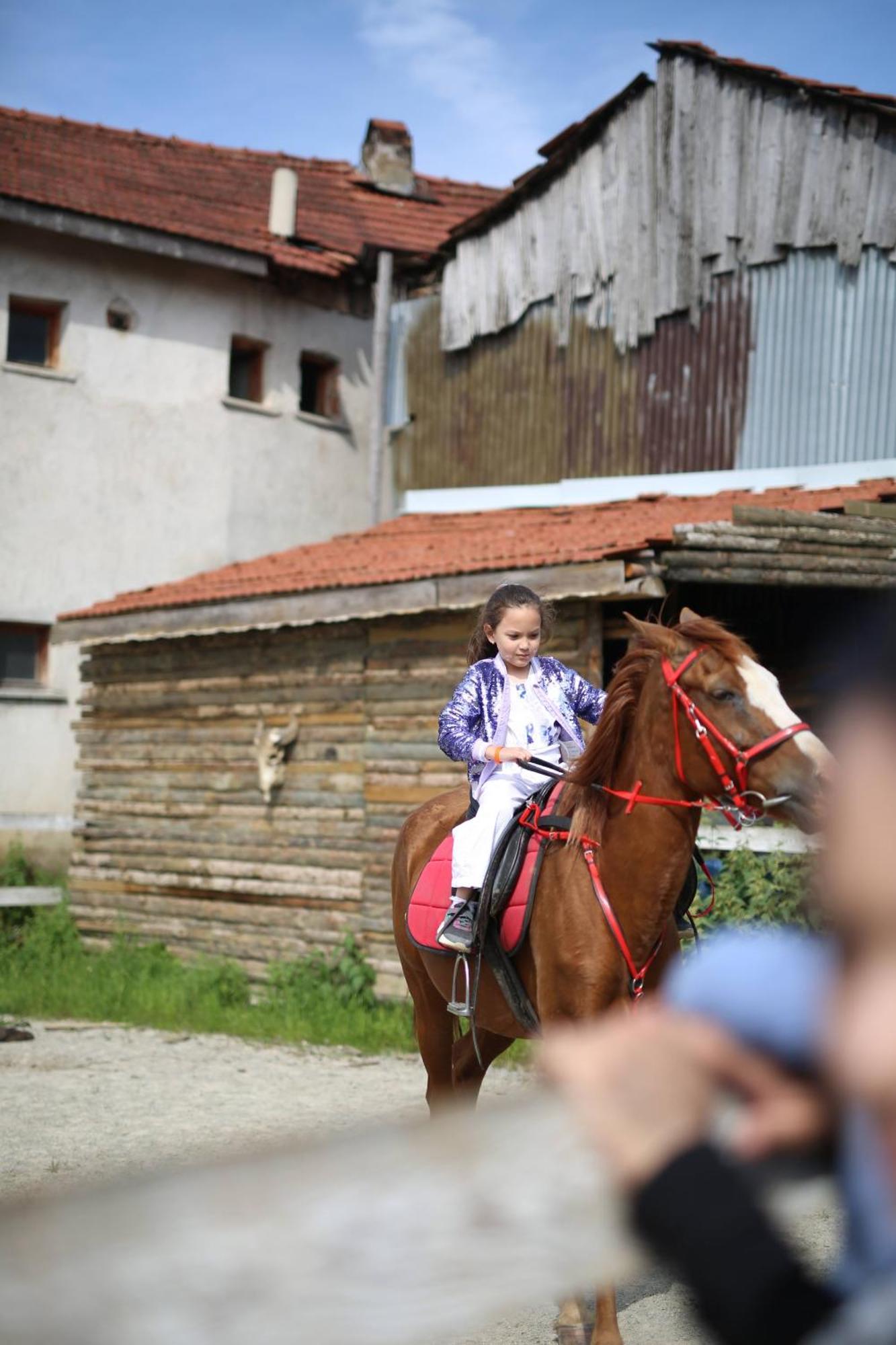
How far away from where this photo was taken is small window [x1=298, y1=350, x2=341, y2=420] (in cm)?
2181

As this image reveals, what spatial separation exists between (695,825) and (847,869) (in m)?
4.37

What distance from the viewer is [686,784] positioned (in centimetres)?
506

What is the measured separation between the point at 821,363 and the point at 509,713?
10.1 meters

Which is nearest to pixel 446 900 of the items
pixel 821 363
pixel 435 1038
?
pixel 435 1038

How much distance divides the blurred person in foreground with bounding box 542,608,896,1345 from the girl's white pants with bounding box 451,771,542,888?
4.70m

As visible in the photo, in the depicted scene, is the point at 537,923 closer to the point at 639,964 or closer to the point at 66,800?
the point at 639,964

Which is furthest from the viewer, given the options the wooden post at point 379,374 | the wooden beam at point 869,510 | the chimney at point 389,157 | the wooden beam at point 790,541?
the chimney at point 389,157

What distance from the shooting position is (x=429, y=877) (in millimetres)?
6219

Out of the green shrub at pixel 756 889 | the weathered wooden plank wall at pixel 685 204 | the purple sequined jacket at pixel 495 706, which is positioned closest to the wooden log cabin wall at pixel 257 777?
the green shrub at pixel 756 889

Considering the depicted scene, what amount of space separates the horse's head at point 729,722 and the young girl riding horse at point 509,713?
0.85m

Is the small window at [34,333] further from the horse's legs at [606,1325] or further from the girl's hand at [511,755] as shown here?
the horse's legs at [606,1325]

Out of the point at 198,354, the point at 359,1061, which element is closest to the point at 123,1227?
the point at 359,1061

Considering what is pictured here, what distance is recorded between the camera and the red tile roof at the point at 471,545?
11125 mm

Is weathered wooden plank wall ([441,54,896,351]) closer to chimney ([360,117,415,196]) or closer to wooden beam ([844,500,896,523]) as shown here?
wooden beam ([844,500,896,523])
